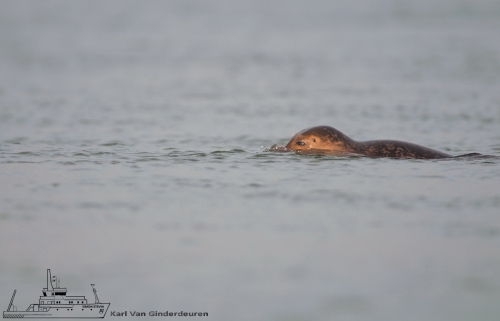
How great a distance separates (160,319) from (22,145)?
7.86 m

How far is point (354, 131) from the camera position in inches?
611

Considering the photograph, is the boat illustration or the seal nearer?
the boat illustration

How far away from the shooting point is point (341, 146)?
12.3 meters

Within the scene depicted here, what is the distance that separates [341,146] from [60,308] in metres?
6.70

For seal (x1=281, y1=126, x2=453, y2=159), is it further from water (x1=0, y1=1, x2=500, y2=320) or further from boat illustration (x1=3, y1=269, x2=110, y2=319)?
boat illustration (x1=3, y1=269, x2=110, y2=319)

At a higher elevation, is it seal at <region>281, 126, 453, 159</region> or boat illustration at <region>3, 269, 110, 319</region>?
seal at <region>281, 126, 453, 159</region>

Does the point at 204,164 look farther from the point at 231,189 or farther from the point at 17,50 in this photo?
the point at 17,50

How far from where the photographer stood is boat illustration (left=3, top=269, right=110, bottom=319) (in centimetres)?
616

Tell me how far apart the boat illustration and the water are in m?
0.07

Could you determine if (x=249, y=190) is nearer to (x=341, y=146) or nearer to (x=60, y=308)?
(x=341, y=146)

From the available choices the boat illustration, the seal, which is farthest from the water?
the seal

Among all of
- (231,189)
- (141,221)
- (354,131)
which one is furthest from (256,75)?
(141,221)

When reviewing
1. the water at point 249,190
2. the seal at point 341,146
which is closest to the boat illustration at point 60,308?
the water at point 249,190

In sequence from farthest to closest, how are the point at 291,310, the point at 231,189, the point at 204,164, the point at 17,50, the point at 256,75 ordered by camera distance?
1. the point at 17,50
2. the point at 256,75
3. the point at 204,164
4. the point at 231,189
5. the point at 291,310
